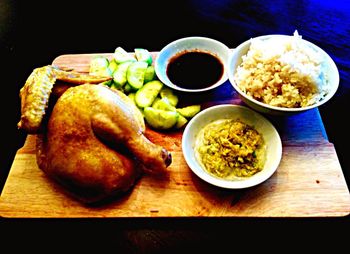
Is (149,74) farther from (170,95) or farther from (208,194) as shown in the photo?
(208,194)

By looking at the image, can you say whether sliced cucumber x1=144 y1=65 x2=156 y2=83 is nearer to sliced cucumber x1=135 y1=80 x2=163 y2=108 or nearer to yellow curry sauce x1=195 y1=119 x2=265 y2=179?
sliced cucumber x1=135 y1=80 x2=163 y2=108

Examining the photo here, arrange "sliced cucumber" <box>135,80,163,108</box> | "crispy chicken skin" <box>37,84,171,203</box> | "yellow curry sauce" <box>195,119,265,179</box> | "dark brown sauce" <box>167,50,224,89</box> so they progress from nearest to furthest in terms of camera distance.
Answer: "crispy chicken skin" <box>37,84,171,203</box> → "yellow curry sauce" <box>195,119,265,179</box> → "sliced cucumber" <box>135,80,163,108</box> → "dark brown sauce" <box>167,50,224,89</box>

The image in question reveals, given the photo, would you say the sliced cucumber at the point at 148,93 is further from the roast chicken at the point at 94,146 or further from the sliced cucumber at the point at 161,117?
the roast chicken at the point at 94,146

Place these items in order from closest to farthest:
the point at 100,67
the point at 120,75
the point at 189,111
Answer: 1. the point at 189,111
2. the point at 120,75
3. the point at 100,67

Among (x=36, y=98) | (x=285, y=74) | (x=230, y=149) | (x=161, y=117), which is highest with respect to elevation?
(x=36, y=98)

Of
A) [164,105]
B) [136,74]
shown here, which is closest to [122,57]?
[136,74]

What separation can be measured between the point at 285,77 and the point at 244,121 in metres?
0.43

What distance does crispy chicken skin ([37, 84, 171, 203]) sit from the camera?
6.52 feet

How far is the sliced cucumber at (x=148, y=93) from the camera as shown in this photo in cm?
250

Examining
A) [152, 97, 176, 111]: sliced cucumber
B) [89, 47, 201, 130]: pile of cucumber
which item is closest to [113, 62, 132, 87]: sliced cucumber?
[89, 47, 201, 130]: pile of cucumber

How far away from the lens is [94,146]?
79.2 inches

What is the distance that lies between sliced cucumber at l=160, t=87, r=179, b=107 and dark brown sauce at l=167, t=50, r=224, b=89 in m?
0.08

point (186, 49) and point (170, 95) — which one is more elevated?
point (186, 49)
